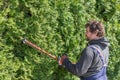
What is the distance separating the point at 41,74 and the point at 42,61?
Result: 8.0 inches

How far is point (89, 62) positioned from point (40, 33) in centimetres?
88

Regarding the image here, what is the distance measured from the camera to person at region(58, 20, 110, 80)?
4.79 metres

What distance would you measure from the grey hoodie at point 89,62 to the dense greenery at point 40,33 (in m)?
0.48

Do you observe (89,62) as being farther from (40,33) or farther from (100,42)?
(40,33)

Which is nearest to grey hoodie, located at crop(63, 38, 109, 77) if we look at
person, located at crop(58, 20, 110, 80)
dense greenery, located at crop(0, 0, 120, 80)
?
person, located at crop(58, 20, 110, 80)

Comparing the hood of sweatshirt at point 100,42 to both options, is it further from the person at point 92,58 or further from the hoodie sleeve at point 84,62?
the hoodie sleeve at point 84,62

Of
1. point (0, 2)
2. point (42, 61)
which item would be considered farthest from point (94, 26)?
point (0, 2)

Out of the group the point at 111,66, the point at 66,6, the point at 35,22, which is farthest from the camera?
the point at 111,66

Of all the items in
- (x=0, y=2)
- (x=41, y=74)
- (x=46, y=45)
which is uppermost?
(x=0, y=2)

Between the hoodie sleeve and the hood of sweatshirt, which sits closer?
the hoodie sleeve

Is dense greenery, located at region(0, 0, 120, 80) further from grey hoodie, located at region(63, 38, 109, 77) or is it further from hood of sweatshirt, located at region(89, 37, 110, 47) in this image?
hood of sweatshirt, located at region(89, 37, 110, 47)

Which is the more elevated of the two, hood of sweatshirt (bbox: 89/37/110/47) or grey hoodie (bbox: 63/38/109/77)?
hood of sweatshirt (bbox: 89/37/110/47)

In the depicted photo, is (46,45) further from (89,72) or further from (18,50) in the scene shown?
(89,72)

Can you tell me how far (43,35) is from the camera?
5.24 metres
